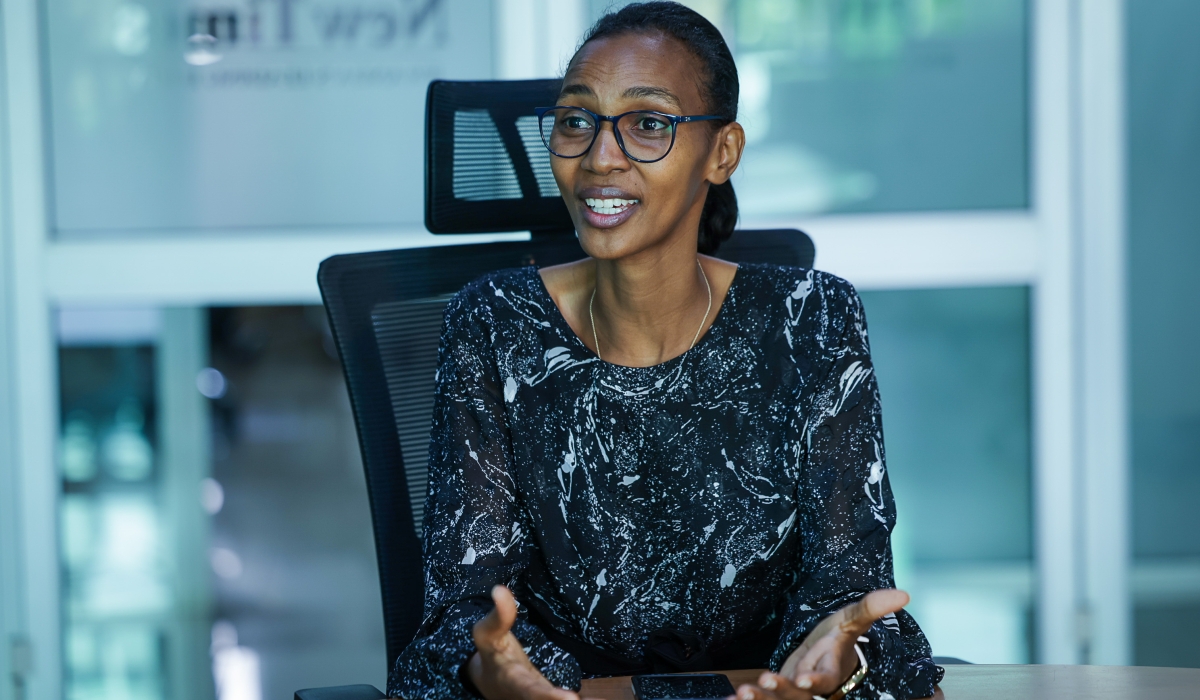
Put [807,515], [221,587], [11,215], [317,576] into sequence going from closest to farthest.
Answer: [807,515]
[11,215]
[221,587]
[317,576]

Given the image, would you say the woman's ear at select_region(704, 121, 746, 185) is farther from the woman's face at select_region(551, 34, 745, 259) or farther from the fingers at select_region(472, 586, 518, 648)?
the fingers at select_region(472, 586, 518, 648)

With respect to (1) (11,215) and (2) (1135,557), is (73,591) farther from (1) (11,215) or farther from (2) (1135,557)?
(2) (1135,557)

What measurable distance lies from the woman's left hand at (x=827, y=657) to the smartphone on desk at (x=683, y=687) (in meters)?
0.04

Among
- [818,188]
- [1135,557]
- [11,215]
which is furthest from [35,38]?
[1135,557]

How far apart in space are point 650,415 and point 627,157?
0.33m

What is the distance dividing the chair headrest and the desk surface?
2.63 feet

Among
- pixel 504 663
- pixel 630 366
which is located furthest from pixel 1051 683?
pixel 630 366

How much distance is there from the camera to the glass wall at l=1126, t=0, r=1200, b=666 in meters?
2.79

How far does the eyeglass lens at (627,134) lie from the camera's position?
1.39 metres

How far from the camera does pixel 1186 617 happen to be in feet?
9.56

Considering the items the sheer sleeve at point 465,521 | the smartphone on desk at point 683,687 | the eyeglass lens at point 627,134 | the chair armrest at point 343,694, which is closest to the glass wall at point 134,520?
the sheer sleeve at point 465,521

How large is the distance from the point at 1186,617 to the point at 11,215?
3143mm

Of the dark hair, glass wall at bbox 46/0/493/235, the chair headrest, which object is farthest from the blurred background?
the dark hair

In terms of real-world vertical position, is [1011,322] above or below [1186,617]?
above
